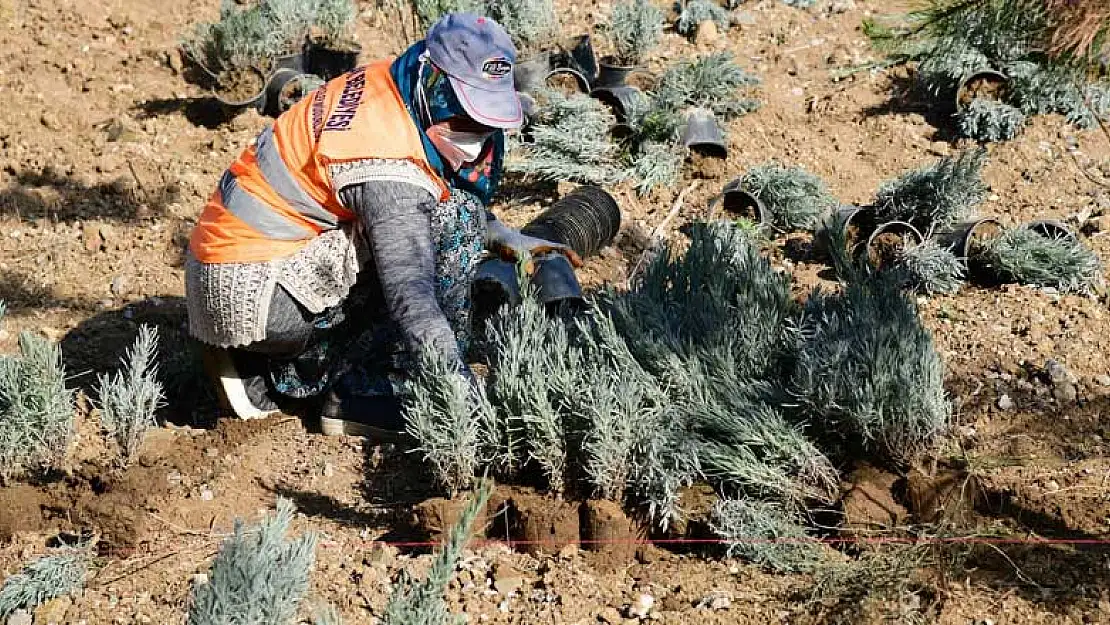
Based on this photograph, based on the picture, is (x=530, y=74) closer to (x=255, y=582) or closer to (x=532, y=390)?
(x=532, y=390)

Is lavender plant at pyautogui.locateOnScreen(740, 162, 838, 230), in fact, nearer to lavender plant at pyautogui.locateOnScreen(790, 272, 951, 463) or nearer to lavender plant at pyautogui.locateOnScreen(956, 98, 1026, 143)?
lavender plant at pyautogui.locateOnScreen(956, 98, 1026, 143)

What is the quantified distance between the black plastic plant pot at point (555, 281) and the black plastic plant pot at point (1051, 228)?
69.4 inches

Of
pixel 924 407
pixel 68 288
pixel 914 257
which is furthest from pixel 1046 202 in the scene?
pixel 68 288

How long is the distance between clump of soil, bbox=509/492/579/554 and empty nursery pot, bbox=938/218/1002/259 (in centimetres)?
213

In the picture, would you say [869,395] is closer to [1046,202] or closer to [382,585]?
[382,585]

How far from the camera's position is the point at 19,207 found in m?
5.42

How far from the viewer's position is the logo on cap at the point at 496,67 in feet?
11.3

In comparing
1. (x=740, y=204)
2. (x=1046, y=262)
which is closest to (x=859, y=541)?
(x=1046, y=262)

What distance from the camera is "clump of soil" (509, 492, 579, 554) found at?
3219 millimetres

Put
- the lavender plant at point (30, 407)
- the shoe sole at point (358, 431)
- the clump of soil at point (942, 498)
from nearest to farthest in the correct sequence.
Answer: the clump of soil at point (942, 498) < the lavender plant at point (30, 407) < the shoe sole at point (358, 431)

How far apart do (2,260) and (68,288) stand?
0.41 meters

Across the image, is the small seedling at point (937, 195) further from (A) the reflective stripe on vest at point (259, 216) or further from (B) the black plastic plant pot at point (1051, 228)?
(A) the reflective stripe on vest at point (259, 216)

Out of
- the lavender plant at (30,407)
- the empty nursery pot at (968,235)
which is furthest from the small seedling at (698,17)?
the lavender plant at (30,407)

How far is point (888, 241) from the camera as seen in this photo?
484 centimetres
